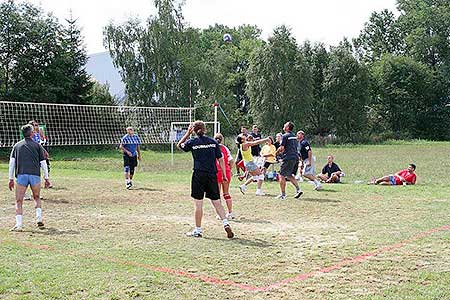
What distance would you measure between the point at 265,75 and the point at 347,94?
34.1 ft

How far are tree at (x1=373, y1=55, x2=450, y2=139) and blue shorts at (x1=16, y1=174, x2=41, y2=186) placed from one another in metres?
57.8

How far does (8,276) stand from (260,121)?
46.5m

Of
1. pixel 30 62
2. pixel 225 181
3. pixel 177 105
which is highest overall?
pixel 30 62

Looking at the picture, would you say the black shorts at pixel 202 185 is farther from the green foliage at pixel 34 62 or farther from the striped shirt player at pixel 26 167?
the green foliage at pixel 34 62

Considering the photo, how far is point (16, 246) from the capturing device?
8.09 metres

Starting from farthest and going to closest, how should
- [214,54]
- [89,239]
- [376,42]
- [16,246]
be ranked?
[376,42] → [214,54] → [89,239] → [16,246]

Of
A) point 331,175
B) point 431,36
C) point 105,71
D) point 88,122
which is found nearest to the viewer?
point 331,175

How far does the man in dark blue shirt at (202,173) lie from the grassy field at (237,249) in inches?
15.2

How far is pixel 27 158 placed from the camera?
9.75 metres

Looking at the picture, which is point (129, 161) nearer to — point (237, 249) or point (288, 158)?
point (288, 158)

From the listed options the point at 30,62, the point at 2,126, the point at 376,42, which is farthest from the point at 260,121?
the point at 376,42

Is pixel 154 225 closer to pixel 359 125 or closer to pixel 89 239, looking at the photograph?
pixel 89 239

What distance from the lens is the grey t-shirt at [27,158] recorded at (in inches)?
382

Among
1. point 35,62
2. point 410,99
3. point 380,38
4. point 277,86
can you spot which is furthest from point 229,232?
point 380,38
